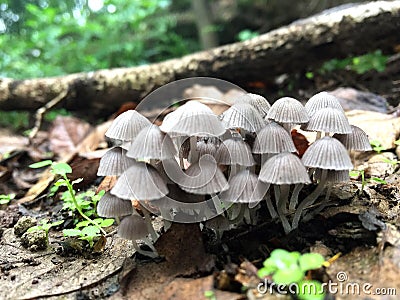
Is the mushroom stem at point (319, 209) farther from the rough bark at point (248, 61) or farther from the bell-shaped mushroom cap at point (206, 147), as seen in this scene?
the rough bark at point (248, 61)

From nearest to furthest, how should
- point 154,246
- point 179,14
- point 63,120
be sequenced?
point 154,246 → point 63,120 → point 179,14

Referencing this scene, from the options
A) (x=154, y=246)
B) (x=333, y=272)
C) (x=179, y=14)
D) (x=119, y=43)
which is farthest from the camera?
(x=179, y=14)

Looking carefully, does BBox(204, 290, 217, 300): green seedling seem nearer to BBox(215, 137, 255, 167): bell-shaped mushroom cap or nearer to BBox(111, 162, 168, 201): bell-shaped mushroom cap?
BBox(111, 162, 168, 201): bell-shaped mushroom cap

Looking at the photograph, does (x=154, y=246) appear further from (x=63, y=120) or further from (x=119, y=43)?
(x=119, y=43)

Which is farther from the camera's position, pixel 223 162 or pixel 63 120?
pixel 63 120

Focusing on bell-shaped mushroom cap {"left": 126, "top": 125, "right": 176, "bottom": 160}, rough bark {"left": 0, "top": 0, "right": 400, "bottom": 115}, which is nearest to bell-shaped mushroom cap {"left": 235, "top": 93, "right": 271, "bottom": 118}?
bell-shaped mushroom cap {"left": 126, "top": 125, "right": 176, "bottom": 160}

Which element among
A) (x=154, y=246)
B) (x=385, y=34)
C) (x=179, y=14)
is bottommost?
(x=154, y=246)

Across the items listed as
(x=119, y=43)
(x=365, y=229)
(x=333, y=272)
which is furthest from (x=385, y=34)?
(x=119, y=43)

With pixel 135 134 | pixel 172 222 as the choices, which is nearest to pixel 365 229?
pixel 172 222

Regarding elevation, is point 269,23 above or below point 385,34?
above
